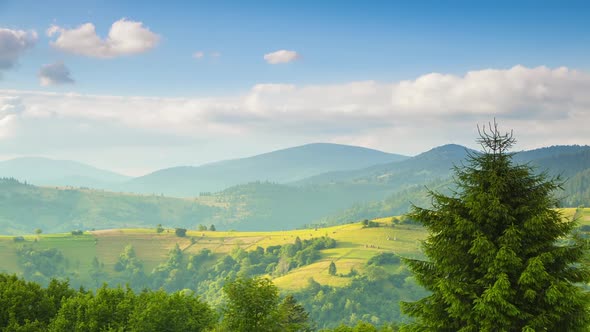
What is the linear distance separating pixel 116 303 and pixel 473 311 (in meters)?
41.7

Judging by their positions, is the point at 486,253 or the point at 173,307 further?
the point at 173,307

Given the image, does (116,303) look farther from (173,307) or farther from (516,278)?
(516,278)

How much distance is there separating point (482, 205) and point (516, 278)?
396 centimetres

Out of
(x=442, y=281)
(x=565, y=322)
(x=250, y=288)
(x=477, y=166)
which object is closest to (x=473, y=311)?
(x=442, y=281)

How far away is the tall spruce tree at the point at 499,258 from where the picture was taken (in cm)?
2684

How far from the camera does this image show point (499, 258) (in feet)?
89.4

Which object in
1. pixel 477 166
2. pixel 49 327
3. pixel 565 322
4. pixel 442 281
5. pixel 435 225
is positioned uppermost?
pixel 477 166

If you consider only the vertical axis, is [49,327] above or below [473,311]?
below

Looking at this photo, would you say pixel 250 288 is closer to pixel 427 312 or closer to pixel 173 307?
pixel 173 307

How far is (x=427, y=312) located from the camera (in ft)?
97.2

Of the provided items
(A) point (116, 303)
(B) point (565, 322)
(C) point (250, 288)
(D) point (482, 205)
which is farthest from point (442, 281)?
(A) point (116, 303)

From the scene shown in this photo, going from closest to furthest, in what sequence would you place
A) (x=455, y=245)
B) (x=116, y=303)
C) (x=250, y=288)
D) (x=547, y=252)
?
(x=547, y=252) → (x=455, y=245) → (x=250, y=288) → (x=116, y=303)

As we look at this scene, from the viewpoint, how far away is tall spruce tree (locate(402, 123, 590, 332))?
2684 centimetres

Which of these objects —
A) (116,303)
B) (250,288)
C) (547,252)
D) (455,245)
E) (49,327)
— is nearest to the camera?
(547,252)
